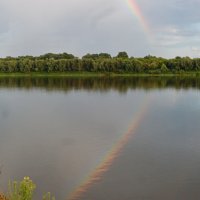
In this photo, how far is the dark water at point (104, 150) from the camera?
13.7m

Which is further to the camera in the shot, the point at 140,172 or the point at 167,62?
the point at 167,62

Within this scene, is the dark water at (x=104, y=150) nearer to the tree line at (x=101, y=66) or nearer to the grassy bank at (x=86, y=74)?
the tree line at (x=101, y=66)

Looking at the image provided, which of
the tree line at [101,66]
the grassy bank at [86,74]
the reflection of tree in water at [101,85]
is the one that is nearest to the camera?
the reflection of tree in water at [101,85]

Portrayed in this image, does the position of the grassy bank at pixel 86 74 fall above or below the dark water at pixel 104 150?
above

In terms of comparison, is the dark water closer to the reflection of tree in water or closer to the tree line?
the reflection of tree in water

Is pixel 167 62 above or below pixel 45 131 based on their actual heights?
above

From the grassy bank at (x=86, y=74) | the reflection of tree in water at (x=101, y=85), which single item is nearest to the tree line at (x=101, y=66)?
the grassy bank at (x=86, y=74)

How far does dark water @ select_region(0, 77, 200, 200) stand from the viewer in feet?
44.9

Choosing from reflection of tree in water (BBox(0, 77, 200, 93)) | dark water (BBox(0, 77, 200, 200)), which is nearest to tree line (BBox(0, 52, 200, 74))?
reflection of tree in water (BBox(0, 77, 200, 93))

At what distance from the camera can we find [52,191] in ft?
43.8

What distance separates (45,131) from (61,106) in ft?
42.2

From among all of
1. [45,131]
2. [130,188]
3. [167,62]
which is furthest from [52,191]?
[167,62]

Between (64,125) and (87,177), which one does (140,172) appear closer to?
(87,177)

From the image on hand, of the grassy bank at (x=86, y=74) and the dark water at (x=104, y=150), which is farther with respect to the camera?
the grassy bank at (x=86, y=74)
